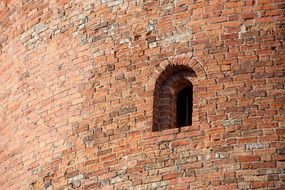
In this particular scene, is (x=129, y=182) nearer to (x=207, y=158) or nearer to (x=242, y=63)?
(x=207, y=158)

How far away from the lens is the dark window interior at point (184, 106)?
35.7 ft

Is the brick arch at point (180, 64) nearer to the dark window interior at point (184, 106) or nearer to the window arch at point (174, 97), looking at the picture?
the window arch at point (174, 97)

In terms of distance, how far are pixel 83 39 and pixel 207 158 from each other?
235 cm

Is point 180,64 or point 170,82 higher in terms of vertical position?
point 180,64

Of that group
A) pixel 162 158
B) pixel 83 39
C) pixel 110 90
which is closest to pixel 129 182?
pixel 162 158

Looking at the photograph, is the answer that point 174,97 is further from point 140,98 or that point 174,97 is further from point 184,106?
point 140,98

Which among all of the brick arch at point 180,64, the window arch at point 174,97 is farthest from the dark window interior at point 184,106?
the brick arch at point 180,64

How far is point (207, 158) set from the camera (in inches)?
400

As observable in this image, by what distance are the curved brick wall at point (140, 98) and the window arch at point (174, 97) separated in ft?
0.30

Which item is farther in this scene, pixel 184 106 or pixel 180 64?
pixel 184 106

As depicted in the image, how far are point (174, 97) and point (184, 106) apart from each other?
16 centimetres

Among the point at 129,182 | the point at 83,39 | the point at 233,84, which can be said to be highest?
the point at 83,39

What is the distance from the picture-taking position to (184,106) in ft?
35.9

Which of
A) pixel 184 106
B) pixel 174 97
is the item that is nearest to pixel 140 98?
pixel 174 97
